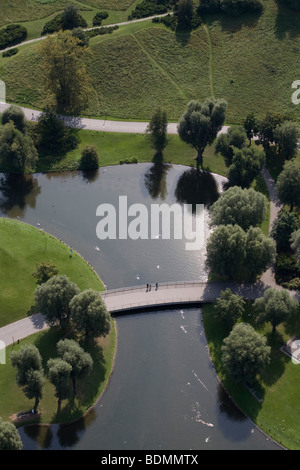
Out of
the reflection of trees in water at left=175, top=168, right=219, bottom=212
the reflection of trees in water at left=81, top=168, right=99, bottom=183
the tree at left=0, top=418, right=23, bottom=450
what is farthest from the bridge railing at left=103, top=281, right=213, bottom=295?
the reflection of trees in water at left=81, top=168, right=99, bottom=183

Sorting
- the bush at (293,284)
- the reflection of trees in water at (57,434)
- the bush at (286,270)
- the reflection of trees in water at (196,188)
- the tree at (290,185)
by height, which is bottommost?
the reflection of trees in water at (57,434)

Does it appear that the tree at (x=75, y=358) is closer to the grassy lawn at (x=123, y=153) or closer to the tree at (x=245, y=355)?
the tree at (x=245, y=355)

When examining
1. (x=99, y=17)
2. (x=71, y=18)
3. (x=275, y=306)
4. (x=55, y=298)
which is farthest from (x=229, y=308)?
(x=99, y=17)

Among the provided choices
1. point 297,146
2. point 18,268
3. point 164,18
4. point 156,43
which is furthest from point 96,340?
point 164,18

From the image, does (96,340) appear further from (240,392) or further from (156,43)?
(156,43)

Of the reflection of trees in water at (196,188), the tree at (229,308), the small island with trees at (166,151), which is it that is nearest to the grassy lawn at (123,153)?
the small island with trees at (166,151)

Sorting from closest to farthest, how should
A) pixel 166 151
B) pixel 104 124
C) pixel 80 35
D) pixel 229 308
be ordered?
1. pixel 229 308
2. pixel 166 151
3. pixel 104 124
4. pixel 80 35

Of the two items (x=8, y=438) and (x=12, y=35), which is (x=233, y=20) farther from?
(x=8, y=438)
